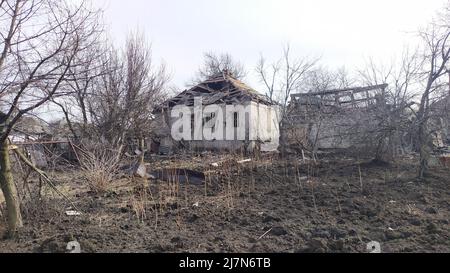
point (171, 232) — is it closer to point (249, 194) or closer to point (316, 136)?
point (249, 194)

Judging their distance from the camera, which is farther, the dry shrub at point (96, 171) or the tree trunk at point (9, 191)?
the dry shrub at point (96, 171)

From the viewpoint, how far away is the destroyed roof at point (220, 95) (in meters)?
19.9

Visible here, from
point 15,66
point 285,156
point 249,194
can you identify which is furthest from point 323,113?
point 15,66

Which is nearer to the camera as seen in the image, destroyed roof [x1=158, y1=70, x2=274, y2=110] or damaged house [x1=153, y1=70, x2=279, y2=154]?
damaged house [x1=153, y1=70, x2=279, y2=154]

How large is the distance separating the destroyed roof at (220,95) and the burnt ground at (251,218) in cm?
1223

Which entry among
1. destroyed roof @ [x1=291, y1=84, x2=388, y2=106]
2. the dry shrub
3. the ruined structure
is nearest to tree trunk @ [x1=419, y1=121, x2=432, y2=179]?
the ruined structure

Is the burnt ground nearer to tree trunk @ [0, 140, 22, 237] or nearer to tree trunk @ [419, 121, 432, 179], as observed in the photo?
tree trunk @ [0, 140, 22, 237]

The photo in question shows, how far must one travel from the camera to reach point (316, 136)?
1231cm

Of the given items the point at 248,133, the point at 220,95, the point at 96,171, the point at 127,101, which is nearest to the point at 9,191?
the point at 96,171

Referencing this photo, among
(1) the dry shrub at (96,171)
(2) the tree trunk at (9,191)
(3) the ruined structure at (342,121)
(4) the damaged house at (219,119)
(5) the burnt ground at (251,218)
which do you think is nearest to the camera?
(5) the burnt ground at (251,218)

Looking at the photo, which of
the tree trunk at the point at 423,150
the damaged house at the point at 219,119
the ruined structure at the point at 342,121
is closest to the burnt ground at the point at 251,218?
the tree trunk at the point at 423,150

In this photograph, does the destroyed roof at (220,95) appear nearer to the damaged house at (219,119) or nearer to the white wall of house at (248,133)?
the damaged house at (219,119)

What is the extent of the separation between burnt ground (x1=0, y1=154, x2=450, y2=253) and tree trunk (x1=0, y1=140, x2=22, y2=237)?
17 centimetres

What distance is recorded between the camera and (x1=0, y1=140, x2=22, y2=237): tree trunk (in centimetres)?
418
